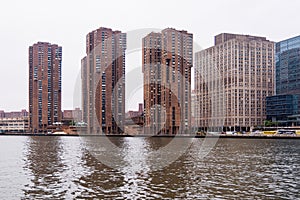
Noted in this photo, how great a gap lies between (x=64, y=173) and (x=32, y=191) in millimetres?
10893

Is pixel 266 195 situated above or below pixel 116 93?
below

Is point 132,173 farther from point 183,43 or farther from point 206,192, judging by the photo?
point 183,43

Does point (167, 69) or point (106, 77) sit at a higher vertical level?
point (167, 69)

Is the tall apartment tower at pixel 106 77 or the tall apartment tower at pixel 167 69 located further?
the tall apartment tower at pixel 106 77

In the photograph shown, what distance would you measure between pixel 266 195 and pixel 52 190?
14.8 meters

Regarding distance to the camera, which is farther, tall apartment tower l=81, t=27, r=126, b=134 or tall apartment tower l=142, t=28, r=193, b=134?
tall apartment tower l=81, t=27, r=126, b=134

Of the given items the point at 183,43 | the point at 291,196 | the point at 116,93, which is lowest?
the point at 291,196

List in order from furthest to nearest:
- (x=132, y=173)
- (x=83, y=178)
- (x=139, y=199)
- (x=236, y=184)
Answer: (x=132, y=173) → (x=83, y=178) → (x=236, y=184) → (x=139, y=199)

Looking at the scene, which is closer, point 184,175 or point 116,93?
point 184,175

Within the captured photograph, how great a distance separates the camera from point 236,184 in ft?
108

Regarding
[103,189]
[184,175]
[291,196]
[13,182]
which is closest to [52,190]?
[103,189]

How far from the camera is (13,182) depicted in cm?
3444

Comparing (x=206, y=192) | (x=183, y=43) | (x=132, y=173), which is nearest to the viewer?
(x=206, y=192)

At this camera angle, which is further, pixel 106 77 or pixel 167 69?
pixel 106 77
